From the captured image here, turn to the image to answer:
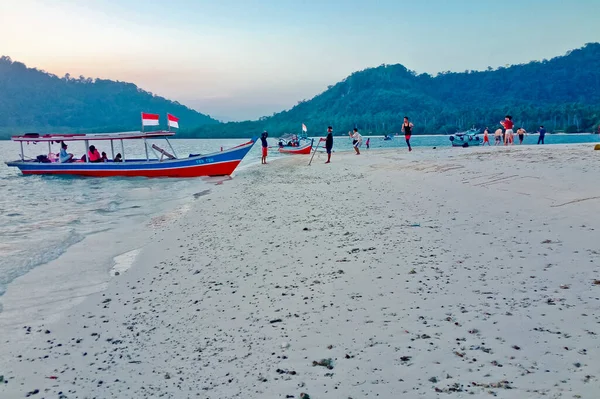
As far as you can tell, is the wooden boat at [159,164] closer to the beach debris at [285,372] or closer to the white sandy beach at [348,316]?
the white sandy beach at [348,316]

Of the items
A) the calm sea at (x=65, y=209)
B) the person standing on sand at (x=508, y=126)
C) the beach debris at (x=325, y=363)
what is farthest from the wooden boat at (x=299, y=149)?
the beach debris at (x=325, y=363)

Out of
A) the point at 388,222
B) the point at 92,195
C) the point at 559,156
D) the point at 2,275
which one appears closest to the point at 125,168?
the point at 92,195

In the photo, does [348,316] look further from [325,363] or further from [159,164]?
[159,164]

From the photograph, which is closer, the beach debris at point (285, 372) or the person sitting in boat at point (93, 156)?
the beach debris at point (285, 372)

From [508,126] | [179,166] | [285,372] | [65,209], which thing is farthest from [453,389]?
[508,126]

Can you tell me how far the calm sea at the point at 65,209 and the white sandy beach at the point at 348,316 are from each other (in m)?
2.71

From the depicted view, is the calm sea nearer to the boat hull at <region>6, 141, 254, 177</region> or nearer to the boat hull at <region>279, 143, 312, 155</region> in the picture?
the boat hull at <region>6, 141, 254, 177</region>

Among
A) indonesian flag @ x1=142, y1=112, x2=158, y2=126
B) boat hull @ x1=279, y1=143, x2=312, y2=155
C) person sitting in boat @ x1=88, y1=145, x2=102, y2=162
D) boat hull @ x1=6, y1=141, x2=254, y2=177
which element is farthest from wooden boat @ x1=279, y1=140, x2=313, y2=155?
indonesian flag @ x1=142, y1=112, x2=158, y2=126

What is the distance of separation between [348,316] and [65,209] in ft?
48.3

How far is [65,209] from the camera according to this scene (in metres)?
15.6

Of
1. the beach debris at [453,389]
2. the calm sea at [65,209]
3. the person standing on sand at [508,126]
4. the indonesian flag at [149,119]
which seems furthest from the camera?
the person standing on sand at [508,126]

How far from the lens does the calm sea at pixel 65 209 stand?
29.7 feet

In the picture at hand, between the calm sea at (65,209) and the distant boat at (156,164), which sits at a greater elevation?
the distant boat at (156,164)

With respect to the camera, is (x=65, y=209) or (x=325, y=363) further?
(x=65, y=209)
